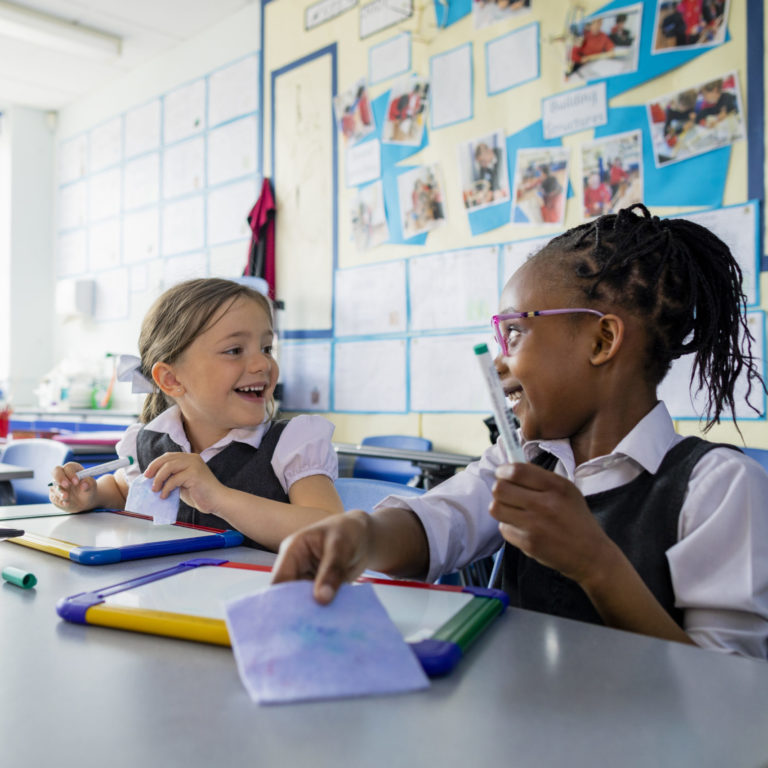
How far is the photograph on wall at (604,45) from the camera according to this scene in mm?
2363

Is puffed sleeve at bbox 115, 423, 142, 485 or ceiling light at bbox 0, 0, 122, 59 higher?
ceiling light at bbox 0, 0, 122, 59

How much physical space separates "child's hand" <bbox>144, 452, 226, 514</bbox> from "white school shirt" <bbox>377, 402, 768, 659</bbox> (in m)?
0.30

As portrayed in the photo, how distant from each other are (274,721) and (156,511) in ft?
2.01

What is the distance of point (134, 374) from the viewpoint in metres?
1.41

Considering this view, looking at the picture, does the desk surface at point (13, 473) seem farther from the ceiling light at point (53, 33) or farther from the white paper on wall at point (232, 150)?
the ceiling light at point (53, 33)

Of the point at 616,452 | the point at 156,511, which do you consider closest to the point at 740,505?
the point at 616,452

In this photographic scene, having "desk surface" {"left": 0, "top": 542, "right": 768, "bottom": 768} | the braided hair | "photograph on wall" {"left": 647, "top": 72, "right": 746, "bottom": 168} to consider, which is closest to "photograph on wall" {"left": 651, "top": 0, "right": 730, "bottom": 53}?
"photograph on wall" {"left": 647, "top": 72, "right": 746, "bottom": 168}

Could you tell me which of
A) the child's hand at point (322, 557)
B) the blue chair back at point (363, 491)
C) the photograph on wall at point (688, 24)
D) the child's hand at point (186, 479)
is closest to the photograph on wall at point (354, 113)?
the photograph on wall at point (688, 24)

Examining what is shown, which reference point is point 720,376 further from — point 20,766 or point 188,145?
point 188,145

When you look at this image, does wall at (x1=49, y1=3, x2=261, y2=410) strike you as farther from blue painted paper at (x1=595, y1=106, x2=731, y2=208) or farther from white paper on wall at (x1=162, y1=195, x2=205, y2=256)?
blue painted paper at (x1=595, y1=106, x2=731, y2=208)

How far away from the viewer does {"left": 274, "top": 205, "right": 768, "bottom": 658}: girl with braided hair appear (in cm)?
63

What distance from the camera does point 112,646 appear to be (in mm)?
509

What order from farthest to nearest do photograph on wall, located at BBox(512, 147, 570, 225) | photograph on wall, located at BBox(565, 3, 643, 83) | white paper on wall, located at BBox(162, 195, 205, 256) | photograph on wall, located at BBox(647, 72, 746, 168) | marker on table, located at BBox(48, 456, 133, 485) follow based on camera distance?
1. white paper on wall, located at BBox(162, 195, 205, 256)
2. photograph on wall, located at BBox(512, 147, 570, 225)
3. photograph on wall, located at BBox(565, 3, 643, 83)
4. photograph on wall, located at BBox(647, 72, 746, 168)
5. marker on table, located at BBox(48, 456, 133, 485)

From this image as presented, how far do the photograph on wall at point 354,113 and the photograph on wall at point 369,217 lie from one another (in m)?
0.27
